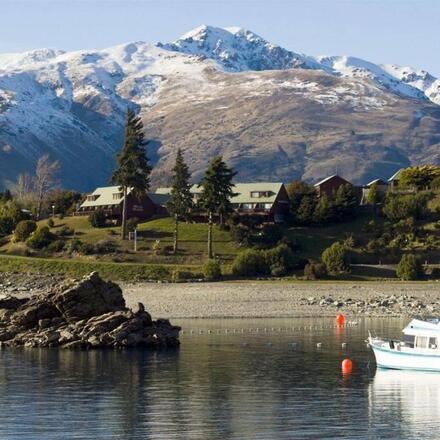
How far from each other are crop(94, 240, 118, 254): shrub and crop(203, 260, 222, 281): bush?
646 inches

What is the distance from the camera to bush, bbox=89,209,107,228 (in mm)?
147500

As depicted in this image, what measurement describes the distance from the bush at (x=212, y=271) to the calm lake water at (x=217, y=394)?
4212 cm

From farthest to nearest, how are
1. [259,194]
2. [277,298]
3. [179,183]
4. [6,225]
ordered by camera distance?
1. [259,194]
2. [6,225]
3. [179,183]
4. [277,298]

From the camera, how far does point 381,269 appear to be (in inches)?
4865

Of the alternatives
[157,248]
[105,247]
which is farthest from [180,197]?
[105,247]

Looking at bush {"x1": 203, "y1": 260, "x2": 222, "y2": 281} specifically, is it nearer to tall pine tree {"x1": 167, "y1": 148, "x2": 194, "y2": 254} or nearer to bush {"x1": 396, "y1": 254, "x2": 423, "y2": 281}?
tall pine tree {"x1": 167, "y1": 148, "x2": 194, "y2": 254}

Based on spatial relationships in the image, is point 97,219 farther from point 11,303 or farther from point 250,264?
point 11,303

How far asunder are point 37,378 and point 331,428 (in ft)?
64.9

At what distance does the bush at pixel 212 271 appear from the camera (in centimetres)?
11994

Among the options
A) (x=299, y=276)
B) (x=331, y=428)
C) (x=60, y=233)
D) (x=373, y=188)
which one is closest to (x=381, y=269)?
(x=299, y=276)

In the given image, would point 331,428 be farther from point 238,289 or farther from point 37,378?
point 238,289

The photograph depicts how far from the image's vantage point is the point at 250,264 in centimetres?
12294

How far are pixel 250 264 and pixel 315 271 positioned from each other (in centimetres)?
685

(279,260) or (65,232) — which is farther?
(65,232)
